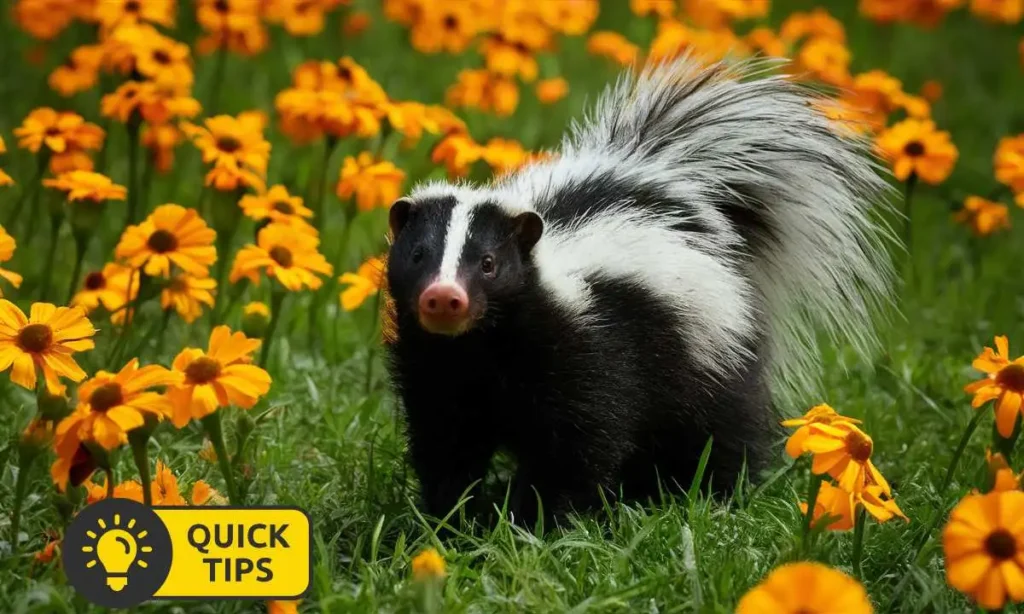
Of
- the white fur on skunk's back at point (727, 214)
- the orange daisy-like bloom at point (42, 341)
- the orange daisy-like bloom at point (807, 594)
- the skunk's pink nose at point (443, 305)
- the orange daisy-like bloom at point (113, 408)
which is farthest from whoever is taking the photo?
the white fur on skunk's back at point (727, 214)

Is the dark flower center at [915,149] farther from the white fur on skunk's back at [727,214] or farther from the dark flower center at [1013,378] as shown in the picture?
the dark flower center at [1013,378]

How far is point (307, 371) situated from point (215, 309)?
0.46 meters

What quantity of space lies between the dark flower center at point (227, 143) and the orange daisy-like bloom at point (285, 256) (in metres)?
0.47

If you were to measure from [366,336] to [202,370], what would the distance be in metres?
2.65

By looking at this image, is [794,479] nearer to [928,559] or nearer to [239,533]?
[928,559]

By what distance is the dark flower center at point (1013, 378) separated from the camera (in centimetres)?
376

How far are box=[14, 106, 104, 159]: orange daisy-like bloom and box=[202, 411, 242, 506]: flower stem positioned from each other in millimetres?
1944

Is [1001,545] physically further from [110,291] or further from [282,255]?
[110,291]

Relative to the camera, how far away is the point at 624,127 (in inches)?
213

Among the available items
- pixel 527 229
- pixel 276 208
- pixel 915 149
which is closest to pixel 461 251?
pixel 527 229

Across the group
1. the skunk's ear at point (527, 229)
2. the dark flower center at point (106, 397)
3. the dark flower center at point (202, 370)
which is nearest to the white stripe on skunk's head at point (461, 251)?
the skunk's ear at point (527, 229)

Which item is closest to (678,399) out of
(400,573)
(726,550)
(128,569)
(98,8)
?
(726,550)

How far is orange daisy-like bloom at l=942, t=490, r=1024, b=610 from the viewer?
3.30 metres

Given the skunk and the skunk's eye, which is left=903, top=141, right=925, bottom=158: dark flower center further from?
the skunk's eye
